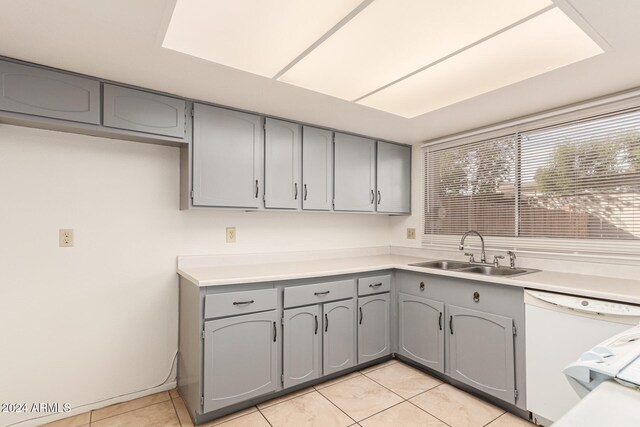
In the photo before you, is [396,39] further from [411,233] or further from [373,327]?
[411,233]

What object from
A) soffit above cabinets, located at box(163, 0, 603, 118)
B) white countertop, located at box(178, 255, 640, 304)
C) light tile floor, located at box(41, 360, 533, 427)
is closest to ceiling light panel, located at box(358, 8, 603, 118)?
soffit above cabinets, located at box(163, 0, 603, 118)

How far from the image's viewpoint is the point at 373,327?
109 inches

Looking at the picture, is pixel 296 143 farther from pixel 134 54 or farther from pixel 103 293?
pixel 103 293

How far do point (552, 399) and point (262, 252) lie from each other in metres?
2.18

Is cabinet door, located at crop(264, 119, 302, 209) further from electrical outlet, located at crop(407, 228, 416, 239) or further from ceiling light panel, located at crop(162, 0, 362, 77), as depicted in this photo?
electrical outlet, located at crop(407, 228, 416, 239)

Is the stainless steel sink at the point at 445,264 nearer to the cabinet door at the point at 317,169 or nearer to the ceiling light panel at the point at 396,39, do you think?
the cabinet door at the point at 317,169

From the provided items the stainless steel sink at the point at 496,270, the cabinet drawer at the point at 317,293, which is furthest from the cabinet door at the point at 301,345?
the stainless steel sink at the point at 496,270

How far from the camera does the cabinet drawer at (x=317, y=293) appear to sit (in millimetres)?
2311

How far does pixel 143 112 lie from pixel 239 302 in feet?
4.32

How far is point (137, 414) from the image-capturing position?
2123 millimetres

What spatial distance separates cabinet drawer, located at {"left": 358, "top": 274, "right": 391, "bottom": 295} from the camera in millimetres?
2699

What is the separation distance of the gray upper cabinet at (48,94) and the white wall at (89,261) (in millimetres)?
356

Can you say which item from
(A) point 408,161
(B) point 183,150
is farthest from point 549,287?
(B) point 183,150

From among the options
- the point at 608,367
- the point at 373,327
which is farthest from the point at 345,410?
the point at 608,367
